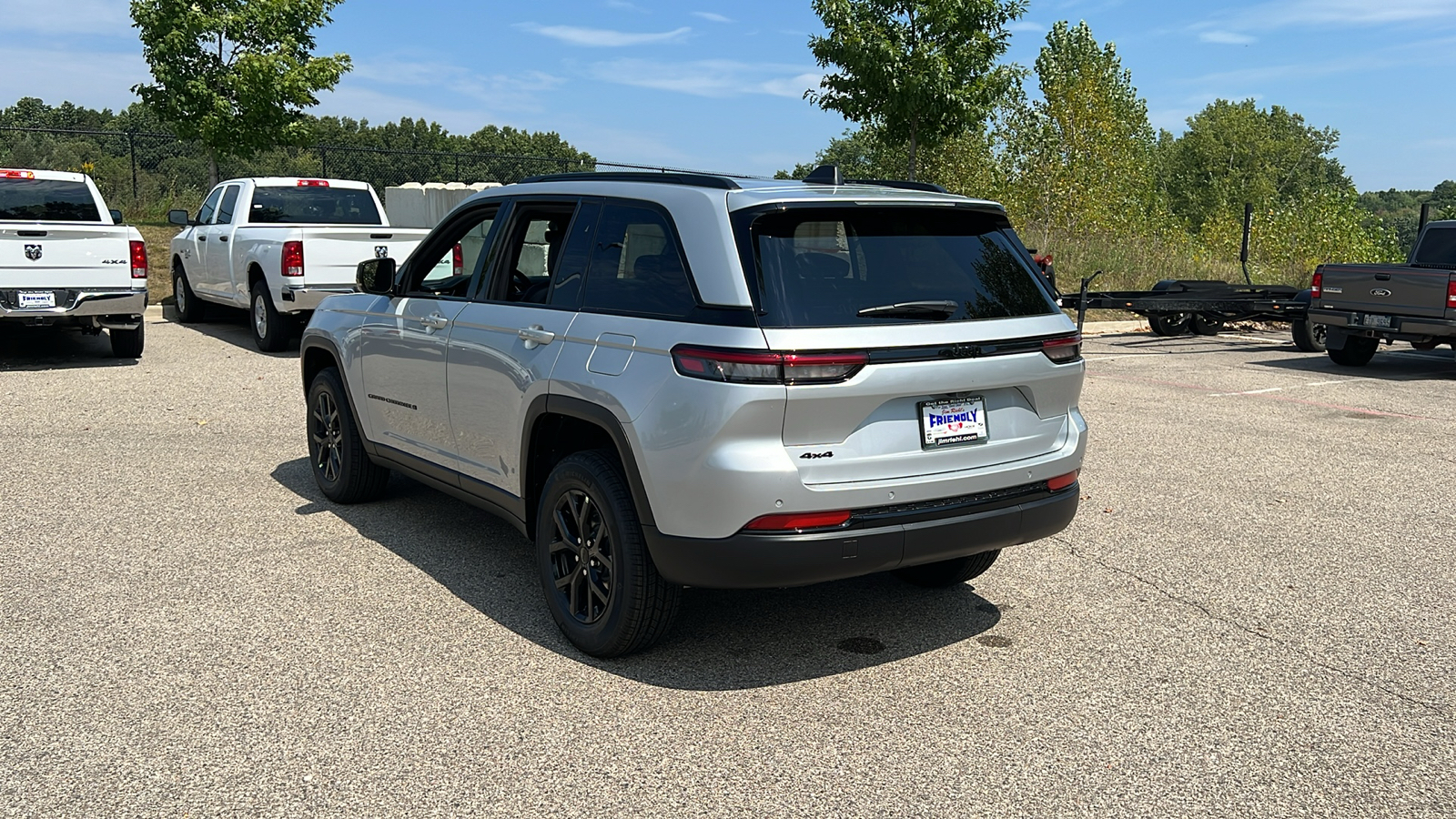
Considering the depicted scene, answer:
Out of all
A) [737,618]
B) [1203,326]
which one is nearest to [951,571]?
[737,618]

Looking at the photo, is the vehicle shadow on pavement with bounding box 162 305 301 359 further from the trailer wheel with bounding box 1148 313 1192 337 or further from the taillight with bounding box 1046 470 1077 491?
the trailer wheel with bounding box 1148 313 1192 337

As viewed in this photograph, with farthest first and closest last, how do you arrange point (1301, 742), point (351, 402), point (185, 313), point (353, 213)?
point (185, 313)
point (353, 213)
point (351, 402)
point (1301, 742)

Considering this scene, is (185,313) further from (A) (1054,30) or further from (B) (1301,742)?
(A) (1054,30)

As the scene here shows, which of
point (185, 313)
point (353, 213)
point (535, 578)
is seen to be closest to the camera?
point (535, 578)

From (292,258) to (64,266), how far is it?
2.16m

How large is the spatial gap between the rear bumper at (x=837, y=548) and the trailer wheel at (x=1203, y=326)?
16048mm

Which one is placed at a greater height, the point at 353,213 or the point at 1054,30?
the point at 1054,30

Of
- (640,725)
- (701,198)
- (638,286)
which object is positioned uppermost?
(701,198)

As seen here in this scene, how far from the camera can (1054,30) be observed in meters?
55.2

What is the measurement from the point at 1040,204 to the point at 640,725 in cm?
3635

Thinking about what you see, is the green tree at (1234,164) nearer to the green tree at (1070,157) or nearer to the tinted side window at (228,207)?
the green tree at (1070,157)

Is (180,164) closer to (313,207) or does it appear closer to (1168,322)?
(313,207)

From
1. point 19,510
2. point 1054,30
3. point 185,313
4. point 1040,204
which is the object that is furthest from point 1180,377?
point 1054,30

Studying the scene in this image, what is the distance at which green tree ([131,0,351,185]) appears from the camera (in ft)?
70.4
